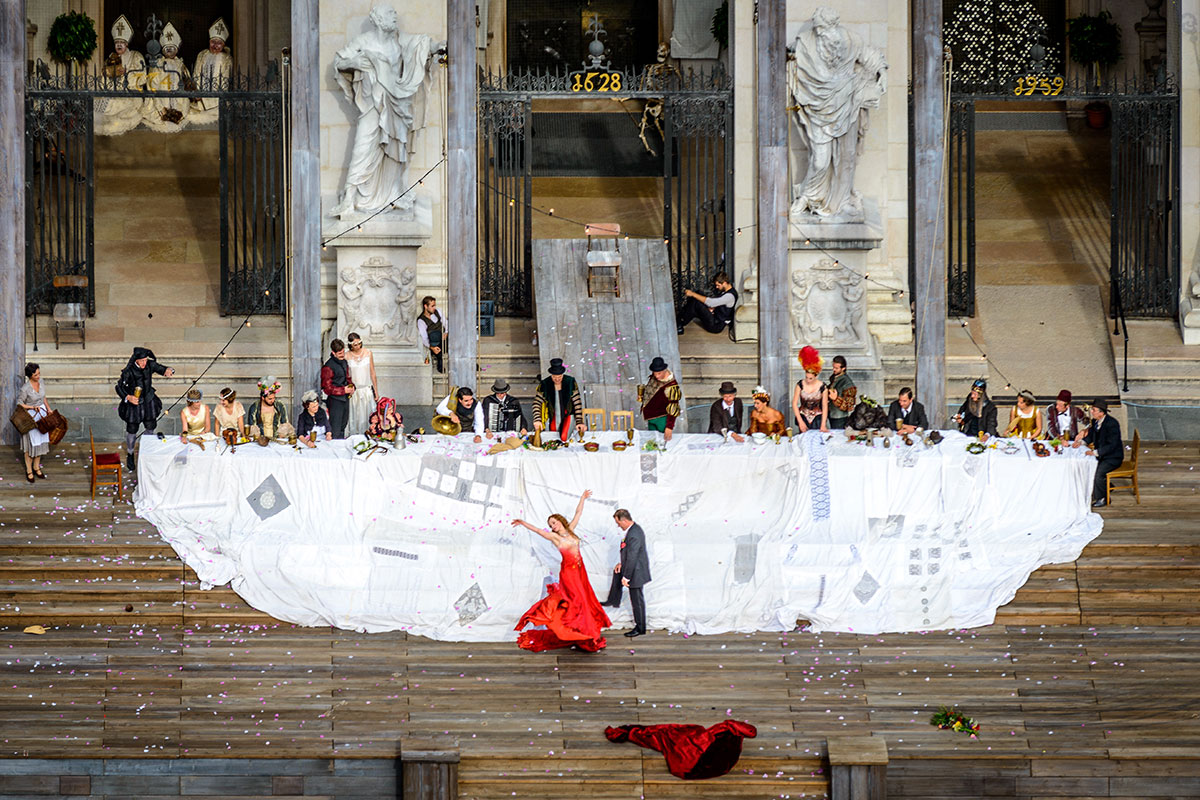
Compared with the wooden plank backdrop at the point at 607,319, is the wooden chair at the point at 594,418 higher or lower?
lower

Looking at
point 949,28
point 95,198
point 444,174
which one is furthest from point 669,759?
point 949,28

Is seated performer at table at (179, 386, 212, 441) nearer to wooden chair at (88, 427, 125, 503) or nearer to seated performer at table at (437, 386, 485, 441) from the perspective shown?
wooden chair at (88, 427, 125, 503)

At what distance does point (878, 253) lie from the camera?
2236 cm

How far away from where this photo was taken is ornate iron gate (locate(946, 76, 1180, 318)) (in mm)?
22703

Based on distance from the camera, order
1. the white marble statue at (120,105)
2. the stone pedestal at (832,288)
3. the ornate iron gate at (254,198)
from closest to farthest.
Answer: the stone pedestal at (832,288), the ornate iron gate at (254,198), the white marble statue at (120,105)

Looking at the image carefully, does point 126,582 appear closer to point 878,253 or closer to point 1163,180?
point 878,253

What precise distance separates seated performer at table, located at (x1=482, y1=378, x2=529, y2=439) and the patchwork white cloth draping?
0.57 meters

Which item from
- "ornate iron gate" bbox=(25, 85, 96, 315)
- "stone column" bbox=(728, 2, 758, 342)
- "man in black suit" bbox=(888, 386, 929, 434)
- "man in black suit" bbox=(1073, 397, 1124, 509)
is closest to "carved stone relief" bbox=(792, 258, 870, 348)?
A: "stone column" bbox=(728, 2, 758, 342)

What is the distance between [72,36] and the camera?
25.0 m

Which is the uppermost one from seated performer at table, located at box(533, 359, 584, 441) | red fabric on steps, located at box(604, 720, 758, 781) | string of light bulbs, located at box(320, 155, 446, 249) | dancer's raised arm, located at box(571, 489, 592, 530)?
string of light bulbs, located at box(320, 155, 446, 249)

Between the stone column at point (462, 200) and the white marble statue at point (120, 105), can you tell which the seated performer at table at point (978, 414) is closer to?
the stone column at point (462, 200)

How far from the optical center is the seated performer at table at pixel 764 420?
700 inches

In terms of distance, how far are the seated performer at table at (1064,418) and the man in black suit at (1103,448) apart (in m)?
0.31

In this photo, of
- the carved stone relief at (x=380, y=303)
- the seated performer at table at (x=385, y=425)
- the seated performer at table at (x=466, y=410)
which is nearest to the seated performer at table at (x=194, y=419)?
the seated performer at table at (x=385, y=425)
